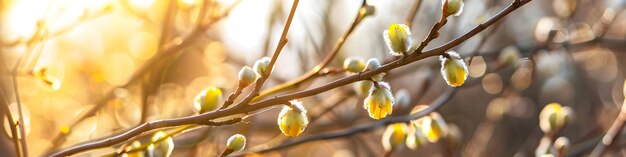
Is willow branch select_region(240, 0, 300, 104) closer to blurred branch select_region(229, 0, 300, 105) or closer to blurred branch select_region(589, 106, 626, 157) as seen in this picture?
blurred branch select_region(229, 0, 300, 105)

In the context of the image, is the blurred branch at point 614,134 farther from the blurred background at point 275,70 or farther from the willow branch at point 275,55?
the willow branch at point 275,55

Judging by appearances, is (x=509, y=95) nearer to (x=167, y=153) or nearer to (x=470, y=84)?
(x=470, y=84)

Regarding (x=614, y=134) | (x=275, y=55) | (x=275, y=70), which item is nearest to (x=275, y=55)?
(x=275, y=55)

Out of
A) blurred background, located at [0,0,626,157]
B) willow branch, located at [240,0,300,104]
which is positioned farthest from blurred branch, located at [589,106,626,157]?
willow branch, located at [240,0,300,104]

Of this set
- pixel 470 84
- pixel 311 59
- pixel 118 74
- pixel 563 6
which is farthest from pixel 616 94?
pixel 118 74

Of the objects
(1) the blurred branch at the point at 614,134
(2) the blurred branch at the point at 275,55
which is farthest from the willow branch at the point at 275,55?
(1) the blurred branch at the point at 614,134

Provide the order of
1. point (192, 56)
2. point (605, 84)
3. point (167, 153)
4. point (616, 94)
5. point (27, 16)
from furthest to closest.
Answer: point (605, 84), point (192, 56), point (616, 94), point (27, 16), point (167, 153)

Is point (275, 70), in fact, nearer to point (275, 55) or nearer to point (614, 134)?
point (614, 134)

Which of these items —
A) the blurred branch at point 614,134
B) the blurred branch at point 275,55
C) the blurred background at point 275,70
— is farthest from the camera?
the blurred background at point 275,70
